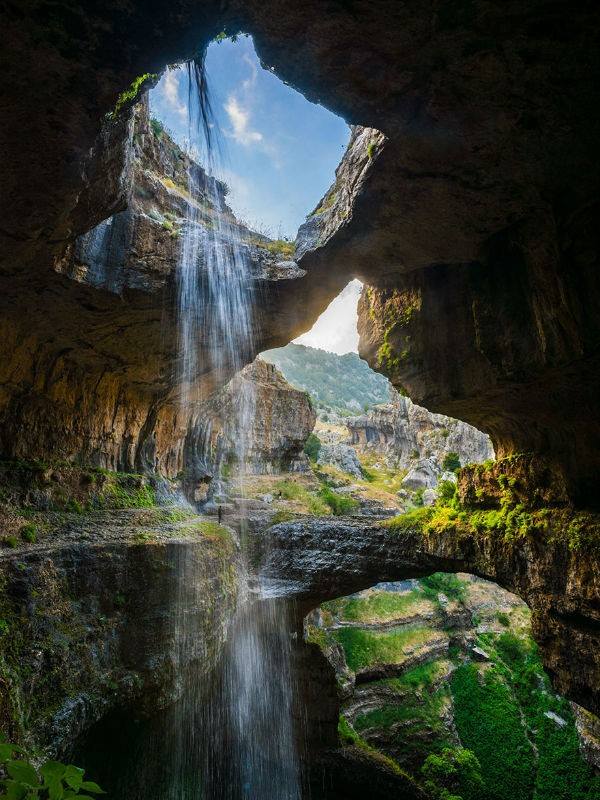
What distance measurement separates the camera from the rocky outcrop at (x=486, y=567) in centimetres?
834

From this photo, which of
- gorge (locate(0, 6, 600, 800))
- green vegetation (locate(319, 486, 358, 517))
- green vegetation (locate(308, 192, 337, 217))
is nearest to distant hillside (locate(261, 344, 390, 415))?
green vegetation (locate(319, 486, 358, 517))

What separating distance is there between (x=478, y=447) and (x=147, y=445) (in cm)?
3721

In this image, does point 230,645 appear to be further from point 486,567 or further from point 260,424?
point 260,424

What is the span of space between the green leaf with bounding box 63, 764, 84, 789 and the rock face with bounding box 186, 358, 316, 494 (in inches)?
841

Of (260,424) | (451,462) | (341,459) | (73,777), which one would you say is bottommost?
(73,777)

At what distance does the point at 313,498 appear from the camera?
26.3 meters

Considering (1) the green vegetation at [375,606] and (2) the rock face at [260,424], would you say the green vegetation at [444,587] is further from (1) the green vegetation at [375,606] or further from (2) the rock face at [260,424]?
(2) the rock face at [260,424]

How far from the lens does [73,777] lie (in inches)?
74.8

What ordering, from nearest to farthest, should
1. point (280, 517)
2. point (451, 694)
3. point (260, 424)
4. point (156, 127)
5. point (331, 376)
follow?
1. point (156, 127)
2. point (280, 517)
3. point (451, 694)
4. point (260, 424)
5. point (331, 376)

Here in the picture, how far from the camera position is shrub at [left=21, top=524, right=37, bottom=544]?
7.13 m

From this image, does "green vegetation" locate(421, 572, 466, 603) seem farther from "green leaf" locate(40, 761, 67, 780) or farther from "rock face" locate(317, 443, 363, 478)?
"green leaf" locate(40, 761, 67, 780)

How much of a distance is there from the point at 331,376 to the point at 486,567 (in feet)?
308

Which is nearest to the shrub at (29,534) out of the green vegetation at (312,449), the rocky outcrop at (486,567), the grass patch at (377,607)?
the rocky outcrop at (486,567)

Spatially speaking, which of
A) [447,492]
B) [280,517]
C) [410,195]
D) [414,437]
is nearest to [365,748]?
[280,517]
